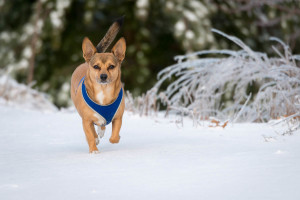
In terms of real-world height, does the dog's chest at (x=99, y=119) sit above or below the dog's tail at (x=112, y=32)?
below

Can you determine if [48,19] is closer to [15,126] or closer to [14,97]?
[14,97]

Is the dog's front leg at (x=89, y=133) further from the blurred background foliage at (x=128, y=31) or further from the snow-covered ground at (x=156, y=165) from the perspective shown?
the blurred background foliage at (x=128, y=31)

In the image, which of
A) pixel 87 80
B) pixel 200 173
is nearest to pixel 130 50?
pixel 87 80

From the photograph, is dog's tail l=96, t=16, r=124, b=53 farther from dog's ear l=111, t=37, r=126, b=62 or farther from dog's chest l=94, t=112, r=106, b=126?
dog's chest l=94, t=112, r=106, b=126

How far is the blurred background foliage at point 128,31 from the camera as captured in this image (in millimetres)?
8805

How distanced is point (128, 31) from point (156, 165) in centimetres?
729

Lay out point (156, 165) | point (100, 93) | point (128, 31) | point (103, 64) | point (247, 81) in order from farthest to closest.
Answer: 1. point (128, 31)
2. point (247, 81)
3. point (100, 93)
4. point (103, 64)
5. point (156, 165)

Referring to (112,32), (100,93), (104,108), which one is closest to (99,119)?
(104,108)

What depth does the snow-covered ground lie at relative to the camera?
2488 millimetres

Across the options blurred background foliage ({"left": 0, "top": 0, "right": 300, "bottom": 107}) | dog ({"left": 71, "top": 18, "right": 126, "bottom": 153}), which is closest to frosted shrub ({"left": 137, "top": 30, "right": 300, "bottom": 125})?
dog ({"left": 71, "top": 18, "right": 126, "bottom": 153})

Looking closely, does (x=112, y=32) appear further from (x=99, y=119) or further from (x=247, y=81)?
(x=247, y=81)

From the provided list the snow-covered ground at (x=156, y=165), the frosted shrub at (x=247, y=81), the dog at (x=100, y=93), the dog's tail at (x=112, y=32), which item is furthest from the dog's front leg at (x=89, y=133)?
the frosted shrub at (x=247, y=81)

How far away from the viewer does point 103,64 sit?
143 inches

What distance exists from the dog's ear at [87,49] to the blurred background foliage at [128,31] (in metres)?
4.76
